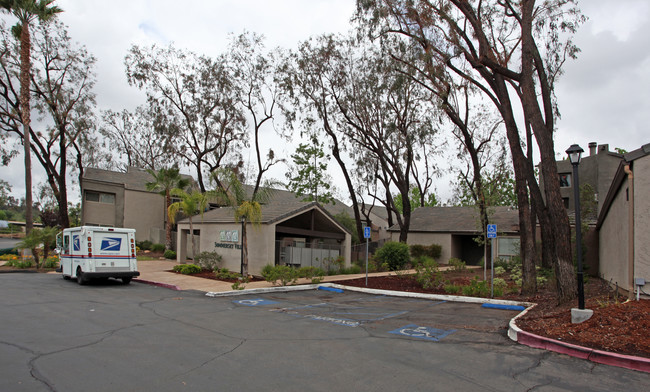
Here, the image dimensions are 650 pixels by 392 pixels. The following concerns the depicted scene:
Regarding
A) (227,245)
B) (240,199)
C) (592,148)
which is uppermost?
(592,148)

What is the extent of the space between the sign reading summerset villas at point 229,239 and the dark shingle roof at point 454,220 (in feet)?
60.2

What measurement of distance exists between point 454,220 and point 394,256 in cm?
1280

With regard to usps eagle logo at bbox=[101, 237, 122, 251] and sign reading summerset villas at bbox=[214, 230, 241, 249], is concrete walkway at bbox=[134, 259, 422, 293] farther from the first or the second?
sign reading summerset villas at bbox=[214, 230, 241, 249]

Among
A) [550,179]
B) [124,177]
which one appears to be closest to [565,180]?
[550,179]

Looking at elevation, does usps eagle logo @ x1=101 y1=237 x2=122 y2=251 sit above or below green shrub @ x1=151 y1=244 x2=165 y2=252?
above

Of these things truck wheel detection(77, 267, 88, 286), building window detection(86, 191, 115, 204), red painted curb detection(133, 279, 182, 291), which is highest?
building window detection(86, 191, 115, 204)

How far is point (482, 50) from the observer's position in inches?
567

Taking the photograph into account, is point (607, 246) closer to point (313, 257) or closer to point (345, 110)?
point (313, 257)

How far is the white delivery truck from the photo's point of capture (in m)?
16.3

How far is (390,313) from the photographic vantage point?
11445mm

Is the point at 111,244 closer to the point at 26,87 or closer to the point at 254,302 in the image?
the point at 254,302

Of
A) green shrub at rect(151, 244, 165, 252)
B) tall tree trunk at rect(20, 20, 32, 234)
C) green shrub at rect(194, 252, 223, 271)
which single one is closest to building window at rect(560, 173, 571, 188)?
green shrub at rect(194, 252, 223, 271)

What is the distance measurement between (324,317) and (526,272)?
7.69 metres

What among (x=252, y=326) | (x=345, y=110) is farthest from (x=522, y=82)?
(x=345, y=110)
